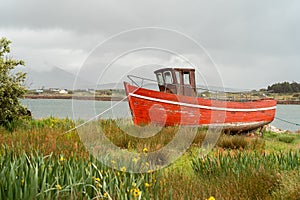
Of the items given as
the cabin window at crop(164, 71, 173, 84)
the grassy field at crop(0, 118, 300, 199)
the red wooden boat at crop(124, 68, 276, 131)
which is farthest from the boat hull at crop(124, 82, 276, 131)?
the grassy field at crop(0, 118, 300, 199)

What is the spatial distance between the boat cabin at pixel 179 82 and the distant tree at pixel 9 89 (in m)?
4.58

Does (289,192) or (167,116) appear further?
(167,116)

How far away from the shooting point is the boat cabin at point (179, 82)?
12.4 metres

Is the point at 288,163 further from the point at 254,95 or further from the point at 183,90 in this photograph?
the point at 254,95

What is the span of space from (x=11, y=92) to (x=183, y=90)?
6.04 meters

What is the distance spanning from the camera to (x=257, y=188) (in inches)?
152

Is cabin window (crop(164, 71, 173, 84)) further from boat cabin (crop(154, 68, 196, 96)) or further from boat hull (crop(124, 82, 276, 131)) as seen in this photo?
boat hull (crop(124, 82, 276, 131))

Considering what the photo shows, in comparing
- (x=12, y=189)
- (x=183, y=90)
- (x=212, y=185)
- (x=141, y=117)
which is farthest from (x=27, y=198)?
(x=183, y=90)

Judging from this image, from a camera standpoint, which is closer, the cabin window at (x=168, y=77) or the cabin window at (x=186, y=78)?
the cabin window at (x=168, y=77)

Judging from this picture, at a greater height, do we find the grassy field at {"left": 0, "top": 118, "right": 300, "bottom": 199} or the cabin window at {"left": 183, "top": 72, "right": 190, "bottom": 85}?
the cabin window at {"left": 183, "top": 72, "right": 190, "bottom": 85}

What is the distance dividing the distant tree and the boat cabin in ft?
15.0

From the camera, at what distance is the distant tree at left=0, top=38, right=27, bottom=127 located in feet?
31.1

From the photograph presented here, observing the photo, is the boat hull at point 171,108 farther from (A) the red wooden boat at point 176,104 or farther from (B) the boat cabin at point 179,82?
(B) the boat cabin at point 179,82

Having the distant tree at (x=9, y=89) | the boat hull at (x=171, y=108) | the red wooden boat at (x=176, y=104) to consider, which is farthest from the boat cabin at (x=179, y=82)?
the distant tree at (x=9, y=89)
